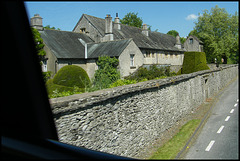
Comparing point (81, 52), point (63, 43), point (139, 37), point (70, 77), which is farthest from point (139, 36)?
point (70, 77)

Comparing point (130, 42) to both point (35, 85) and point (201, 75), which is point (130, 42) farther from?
point (35, 85)

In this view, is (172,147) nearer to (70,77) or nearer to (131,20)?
(70,77)

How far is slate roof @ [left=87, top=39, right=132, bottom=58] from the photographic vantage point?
26.8m

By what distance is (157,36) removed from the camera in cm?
4691

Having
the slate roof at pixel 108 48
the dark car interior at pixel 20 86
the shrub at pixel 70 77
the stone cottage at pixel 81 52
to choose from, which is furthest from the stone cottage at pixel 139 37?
the dark car interior at pixel 20 86

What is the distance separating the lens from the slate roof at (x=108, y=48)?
26781 millimetres

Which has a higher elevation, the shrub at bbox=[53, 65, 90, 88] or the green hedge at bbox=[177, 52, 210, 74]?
the green hedge at bbox=[177, 52, 210, 74]

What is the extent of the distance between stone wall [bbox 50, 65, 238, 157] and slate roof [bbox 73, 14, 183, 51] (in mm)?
24069

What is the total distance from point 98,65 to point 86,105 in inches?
874

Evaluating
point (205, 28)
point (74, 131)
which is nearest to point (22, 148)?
point (205, 28)

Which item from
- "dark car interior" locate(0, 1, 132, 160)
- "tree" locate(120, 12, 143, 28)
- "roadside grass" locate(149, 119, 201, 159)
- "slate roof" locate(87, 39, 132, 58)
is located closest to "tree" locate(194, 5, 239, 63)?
"dark car interior" locate(0, 1, 132, 160)

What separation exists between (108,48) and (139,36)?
14128 mm

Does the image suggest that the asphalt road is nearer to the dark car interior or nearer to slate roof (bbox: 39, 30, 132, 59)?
the dark car interior

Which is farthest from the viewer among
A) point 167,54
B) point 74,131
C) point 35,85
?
point 167,54
